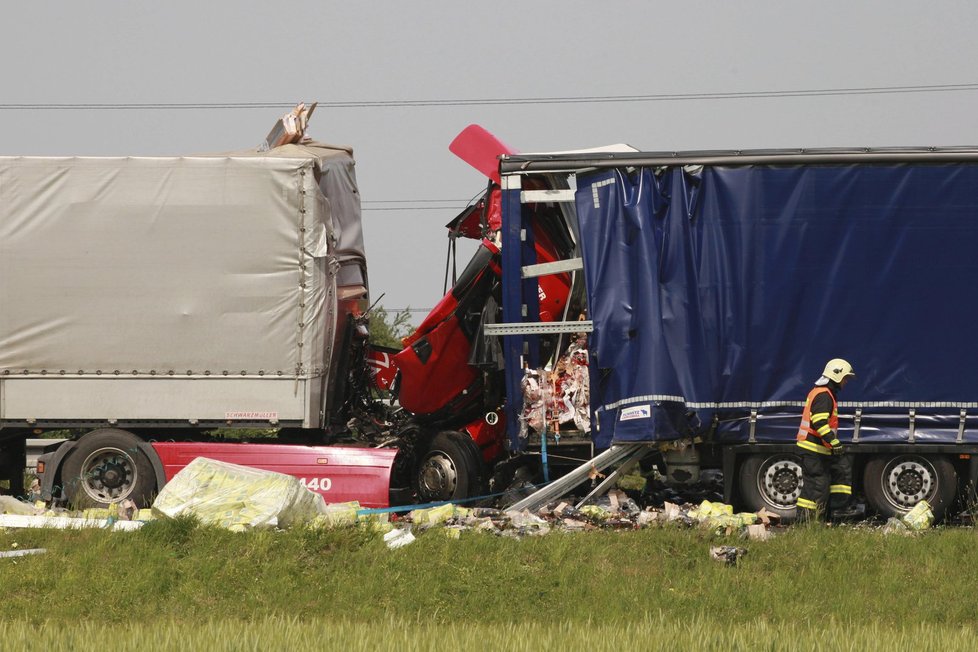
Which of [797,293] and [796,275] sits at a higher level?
[796,275]

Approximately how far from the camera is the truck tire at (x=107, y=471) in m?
12.5

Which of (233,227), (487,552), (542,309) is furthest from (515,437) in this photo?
(233,227)

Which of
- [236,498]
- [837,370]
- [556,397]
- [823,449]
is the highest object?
[837,370]

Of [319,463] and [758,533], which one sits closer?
[758,533]

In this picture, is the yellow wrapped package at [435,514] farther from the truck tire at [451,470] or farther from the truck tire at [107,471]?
the truck tire at [107,471]

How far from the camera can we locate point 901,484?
12305 millimetres

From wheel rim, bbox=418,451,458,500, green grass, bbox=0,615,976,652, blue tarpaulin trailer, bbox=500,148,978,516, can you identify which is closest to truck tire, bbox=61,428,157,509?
wheel rim, bbox=418,451,458,500

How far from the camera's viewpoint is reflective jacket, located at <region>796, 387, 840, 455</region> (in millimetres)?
11602

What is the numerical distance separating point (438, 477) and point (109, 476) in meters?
2.99

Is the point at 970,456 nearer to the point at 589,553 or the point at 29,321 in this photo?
the point at 589,553

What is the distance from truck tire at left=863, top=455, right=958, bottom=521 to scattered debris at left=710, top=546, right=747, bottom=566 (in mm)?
2298

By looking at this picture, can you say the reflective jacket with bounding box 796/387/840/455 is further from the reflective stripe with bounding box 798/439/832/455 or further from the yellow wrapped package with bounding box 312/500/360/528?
the yellow wrapped package with bounding box 312/500/360/528

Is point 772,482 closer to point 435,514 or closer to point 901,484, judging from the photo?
point 901,484

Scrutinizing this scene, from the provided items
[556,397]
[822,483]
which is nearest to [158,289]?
[556,397]
